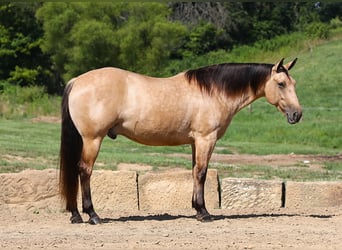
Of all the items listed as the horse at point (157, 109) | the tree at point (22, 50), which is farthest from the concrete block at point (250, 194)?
the tree at point (22, 50)

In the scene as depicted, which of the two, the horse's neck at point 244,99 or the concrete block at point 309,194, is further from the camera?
the concrete block at point 309,194

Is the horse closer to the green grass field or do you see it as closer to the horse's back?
the horse's back

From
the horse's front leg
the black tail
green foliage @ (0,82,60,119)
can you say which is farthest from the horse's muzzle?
green foliage @ (0,82,60,119)

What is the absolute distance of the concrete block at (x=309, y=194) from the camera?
36.5 feet

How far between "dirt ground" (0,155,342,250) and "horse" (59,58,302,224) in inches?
17.8

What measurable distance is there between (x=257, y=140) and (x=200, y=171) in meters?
14.7

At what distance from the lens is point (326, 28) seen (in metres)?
50.2

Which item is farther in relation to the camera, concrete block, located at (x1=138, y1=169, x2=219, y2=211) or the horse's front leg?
concrete block, located at (x1=138, y1=169, x2=219, y2=211)

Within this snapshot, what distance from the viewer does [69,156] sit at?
9656 mm

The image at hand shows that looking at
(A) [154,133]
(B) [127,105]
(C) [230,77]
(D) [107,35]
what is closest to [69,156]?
(B) [127,105]

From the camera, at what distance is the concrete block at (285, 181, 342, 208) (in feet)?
36.5

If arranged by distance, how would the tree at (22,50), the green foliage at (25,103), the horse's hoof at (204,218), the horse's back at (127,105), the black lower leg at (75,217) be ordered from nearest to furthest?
1. the horse's back at (127,105)
2. the black lower leg at (75,217)
3. the horse's hoof at (204,218)
4. the green foliage at (25,103)
5. the tree at (22,50)

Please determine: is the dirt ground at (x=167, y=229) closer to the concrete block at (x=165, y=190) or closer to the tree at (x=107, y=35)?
the concrete block at (x=165, y=190)

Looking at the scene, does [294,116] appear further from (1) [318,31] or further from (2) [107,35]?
(1) [318,31]
